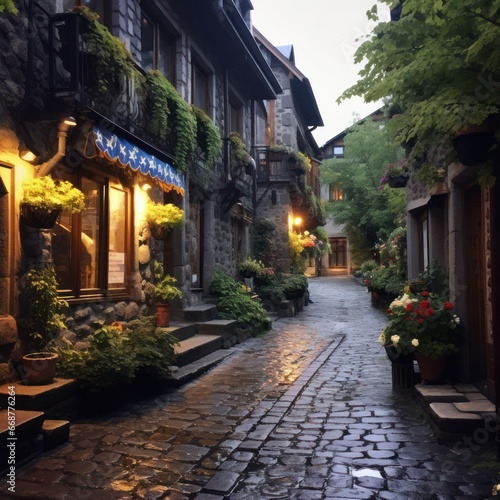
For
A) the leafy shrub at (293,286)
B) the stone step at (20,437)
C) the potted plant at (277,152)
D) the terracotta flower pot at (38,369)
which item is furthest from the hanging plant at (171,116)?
the potted plant at (277,152)

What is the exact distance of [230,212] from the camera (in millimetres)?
13242

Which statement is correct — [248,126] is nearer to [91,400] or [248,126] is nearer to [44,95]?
[44,95]

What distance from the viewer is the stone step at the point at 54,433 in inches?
172

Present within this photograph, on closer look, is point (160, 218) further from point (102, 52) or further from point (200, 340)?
point (102, 52)

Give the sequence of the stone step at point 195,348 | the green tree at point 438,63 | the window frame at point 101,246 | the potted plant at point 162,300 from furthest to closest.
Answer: the potted plant at point 162,300, the stone step at point 195,348, the window frame at point 101,246, the green tree at point 438,63

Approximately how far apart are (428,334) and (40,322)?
4098 mm

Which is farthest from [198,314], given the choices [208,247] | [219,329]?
[208,247]

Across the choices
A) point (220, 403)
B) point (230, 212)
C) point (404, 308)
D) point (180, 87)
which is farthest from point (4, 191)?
point (230, 212)

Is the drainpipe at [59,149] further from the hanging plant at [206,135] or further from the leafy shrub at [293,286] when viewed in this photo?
the leafy shrub at [293,286]

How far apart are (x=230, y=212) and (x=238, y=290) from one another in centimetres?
234

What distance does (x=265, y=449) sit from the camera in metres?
4.53

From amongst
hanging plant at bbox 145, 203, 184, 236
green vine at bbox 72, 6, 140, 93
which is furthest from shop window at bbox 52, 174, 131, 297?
green vine at bbox 72, 6, 140, 93

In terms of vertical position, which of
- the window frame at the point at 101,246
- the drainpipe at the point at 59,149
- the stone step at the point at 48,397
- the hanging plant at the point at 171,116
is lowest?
the stone step at the point at 48,397

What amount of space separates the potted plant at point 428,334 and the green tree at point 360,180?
24758mm
